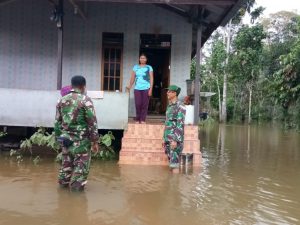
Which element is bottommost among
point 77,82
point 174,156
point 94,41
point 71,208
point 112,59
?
point 71,208

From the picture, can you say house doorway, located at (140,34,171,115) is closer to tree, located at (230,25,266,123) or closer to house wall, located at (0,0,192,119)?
house wall, located at (0,0,192,119)

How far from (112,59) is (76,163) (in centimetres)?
655

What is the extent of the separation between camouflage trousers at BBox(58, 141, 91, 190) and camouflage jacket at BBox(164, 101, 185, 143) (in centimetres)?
230

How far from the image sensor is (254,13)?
101 ft

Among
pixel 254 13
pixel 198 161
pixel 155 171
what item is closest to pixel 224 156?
pixel 198 161

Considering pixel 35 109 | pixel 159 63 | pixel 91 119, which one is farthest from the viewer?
pixel 159 63

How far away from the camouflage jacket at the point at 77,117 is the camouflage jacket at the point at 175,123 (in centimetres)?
230

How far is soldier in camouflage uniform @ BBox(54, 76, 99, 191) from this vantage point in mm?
5727

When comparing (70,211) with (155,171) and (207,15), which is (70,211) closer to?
(155,171)

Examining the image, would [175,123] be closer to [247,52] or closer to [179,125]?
[179,125]

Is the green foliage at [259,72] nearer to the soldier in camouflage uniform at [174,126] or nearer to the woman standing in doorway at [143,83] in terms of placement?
the woman standing in doorway at [143,83]

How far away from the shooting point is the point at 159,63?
14.2 m

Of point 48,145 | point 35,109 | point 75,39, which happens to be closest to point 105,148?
point 48,145

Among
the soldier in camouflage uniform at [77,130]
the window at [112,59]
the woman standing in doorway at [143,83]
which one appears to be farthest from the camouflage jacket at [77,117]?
the window at [112,59]
